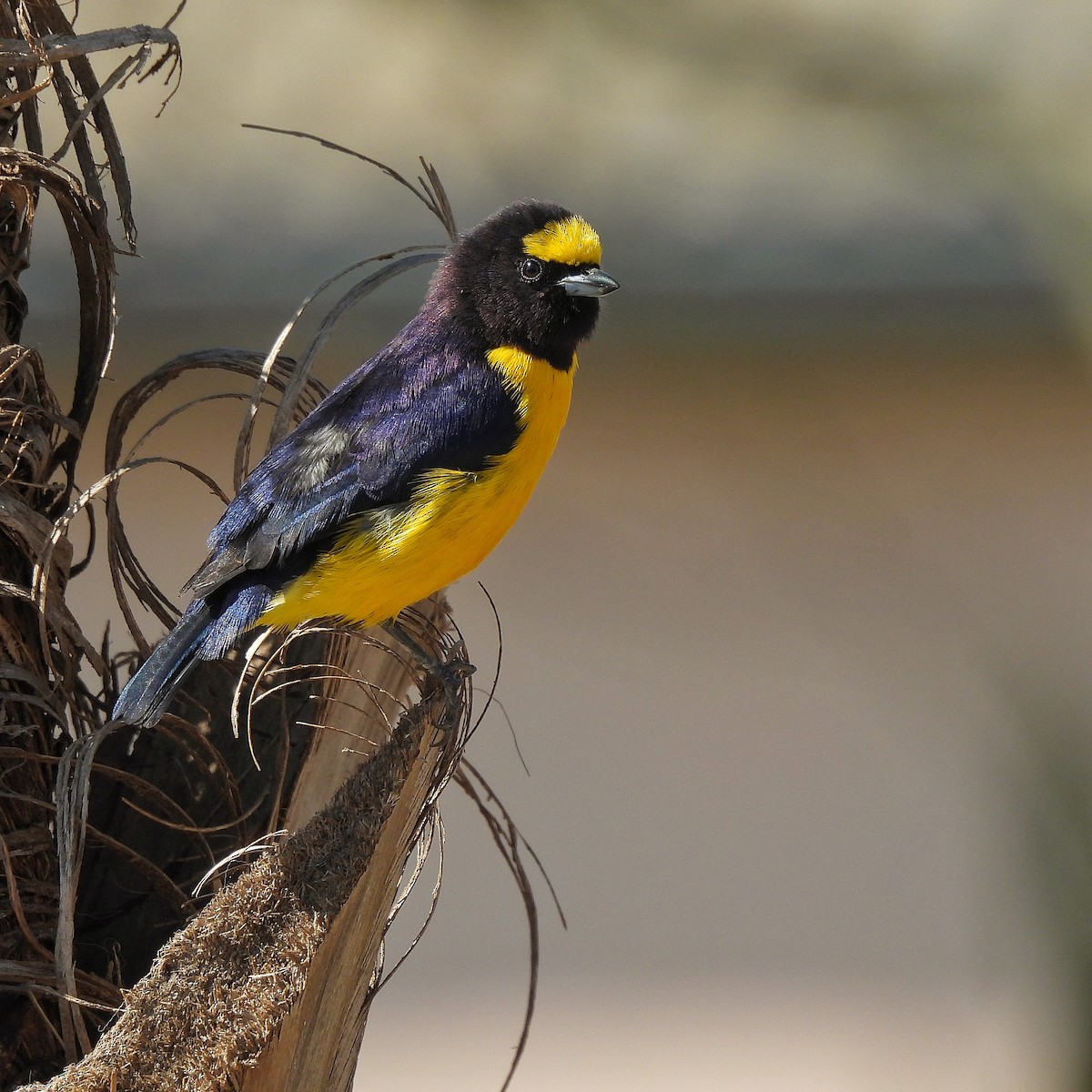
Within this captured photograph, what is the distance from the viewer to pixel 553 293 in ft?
7.73

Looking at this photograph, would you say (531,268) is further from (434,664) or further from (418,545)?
(434,664)

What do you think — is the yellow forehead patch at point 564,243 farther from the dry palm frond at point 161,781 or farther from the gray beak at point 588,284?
the dry palm frond at point 161,781

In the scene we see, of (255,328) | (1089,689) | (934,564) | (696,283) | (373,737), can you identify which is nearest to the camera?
(1089,689)

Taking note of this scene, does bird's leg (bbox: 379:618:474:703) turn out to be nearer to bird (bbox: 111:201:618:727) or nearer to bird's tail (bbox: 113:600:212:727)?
bird (bbox: 111:201:618:727)

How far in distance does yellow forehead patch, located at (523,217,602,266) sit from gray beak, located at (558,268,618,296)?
3 centimetres

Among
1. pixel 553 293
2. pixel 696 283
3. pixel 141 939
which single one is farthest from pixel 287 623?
pixel 696 283

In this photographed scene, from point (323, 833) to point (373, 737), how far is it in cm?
43

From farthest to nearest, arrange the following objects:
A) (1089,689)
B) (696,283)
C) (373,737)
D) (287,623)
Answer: (696,283), (287,623), (373,737), (1089,689)

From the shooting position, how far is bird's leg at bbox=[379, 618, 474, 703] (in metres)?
1.99

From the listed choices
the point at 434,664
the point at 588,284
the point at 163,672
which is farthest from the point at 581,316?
the point at 163,672

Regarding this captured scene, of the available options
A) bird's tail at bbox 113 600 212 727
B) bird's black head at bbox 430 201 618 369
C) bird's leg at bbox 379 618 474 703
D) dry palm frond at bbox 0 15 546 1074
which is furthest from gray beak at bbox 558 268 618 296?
bird's tail at bbox 113 600 212 727

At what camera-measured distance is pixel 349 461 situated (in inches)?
85.7

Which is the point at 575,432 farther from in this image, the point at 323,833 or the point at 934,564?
the point at 323,833

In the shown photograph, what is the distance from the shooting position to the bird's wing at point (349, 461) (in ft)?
7.07
